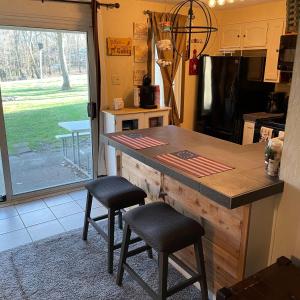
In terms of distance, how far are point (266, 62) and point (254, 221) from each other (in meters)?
2.92

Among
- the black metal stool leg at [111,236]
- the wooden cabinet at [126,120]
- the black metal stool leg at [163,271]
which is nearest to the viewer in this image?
the black metal stool leg at [163,271]

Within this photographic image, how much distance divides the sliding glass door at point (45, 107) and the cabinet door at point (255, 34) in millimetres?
2184

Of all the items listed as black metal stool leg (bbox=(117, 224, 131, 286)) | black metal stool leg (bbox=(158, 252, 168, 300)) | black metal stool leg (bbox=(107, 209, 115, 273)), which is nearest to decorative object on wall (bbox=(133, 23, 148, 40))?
black metal stool leg (bbox=(107, 209, 115, 273))

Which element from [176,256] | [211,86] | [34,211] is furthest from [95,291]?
[211,86]

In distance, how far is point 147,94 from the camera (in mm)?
3812

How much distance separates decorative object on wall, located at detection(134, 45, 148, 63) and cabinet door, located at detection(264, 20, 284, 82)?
5.23 ft

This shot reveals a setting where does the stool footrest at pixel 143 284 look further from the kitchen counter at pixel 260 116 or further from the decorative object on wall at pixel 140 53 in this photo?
the decorative object on wall at pixel 140 53

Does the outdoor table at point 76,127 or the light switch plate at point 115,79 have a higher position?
the light switch plate at point 115,79

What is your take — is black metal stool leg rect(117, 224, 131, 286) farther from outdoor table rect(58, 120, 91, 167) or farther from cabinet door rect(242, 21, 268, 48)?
cabinet door rect(242, 21, 268, 48)

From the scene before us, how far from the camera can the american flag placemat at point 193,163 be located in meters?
1.70

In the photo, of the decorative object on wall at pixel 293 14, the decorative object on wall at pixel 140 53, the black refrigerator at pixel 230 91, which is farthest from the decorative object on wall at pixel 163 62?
the decorative object on wall at pixel 293 14

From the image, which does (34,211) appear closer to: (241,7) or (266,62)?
(266,62)

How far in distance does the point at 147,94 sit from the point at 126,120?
48 centimetres

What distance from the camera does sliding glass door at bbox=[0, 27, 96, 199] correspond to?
3199mm
